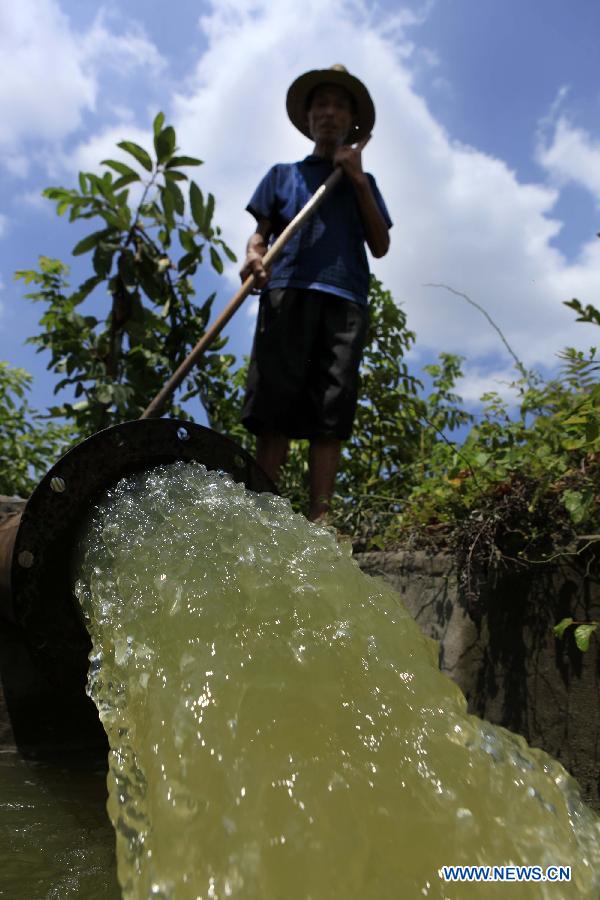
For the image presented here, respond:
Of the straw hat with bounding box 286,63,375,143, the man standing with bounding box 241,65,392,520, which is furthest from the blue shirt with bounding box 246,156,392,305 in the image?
the straw hat with bounding box 286,63,375,143

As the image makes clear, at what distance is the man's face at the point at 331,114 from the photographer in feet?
9.78

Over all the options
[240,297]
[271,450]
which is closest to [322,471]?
[271,450]

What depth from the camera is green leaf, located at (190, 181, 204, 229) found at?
4113 mm

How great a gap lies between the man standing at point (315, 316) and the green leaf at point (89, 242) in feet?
4.79

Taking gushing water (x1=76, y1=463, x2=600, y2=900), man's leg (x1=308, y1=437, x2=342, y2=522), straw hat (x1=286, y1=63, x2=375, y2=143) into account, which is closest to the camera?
gushing water (x1=76, y1=463, x2=600, y2=900)

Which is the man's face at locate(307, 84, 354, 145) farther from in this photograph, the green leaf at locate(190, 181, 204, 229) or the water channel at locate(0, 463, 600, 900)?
the water channel at locate(0, 463, 600, 900)

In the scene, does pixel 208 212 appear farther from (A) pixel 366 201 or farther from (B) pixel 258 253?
(A) pixel 366 201

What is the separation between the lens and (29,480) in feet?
20.9

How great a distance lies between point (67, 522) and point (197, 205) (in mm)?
2893

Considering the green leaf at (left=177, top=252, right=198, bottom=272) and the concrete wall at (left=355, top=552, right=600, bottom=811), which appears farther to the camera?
the green leaf at (left=177, top=252, right=198, bottom=272)

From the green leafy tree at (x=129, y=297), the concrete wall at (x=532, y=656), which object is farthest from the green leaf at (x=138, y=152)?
the concrete wall at (x=532, y=656)

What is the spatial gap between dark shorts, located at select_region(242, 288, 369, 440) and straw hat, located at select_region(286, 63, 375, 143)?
88 centimetres

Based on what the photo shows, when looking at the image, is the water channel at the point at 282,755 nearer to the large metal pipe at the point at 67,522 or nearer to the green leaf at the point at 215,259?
the large metal pipe at the point at 67,522

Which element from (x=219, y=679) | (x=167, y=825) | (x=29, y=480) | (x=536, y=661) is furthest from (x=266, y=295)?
(x=29, y=480)
